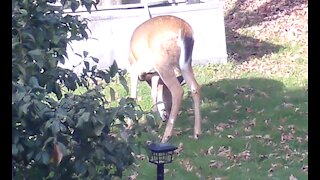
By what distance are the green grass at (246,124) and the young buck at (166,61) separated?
13.3 inches

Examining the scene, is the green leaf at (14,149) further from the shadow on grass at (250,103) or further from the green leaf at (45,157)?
the shadow on grass at (250,103)

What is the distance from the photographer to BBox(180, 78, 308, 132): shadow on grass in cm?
709

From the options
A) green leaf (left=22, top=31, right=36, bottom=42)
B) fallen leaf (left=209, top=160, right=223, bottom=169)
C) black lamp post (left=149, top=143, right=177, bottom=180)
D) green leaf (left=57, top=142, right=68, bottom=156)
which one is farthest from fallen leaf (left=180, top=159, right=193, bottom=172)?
green leaf (left=57, top=142, right=68, bottom=156)

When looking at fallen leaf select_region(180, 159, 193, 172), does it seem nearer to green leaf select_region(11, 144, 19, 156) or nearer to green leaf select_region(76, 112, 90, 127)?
green leaf select_region(76, 112, 90, 127)

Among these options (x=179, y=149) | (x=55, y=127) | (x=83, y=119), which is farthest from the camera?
(x=179, y=149)

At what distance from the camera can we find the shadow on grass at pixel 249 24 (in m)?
10.3

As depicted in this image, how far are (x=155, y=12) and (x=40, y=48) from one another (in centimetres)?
681

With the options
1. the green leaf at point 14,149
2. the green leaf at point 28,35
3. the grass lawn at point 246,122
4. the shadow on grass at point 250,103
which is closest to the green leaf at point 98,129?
the green leaf at point 14,149

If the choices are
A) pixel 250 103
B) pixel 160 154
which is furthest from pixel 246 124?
pixel 160 154

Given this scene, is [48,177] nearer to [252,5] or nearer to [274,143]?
[274,143]

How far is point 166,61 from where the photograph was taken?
642 cm

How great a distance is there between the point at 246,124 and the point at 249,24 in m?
5.94

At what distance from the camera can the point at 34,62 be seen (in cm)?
266

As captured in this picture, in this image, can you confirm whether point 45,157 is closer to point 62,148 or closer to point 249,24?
point 62,148
